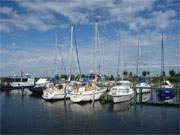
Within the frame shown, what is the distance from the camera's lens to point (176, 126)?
1005 inches

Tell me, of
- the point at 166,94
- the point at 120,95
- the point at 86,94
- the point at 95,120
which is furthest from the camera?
the point at 166,94

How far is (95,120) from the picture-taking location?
2770 cm

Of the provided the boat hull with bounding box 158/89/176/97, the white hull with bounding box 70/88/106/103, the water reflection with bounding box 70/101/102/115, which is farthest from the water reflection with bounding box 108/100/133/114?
the boat hull with bounding box 158/89/176/97

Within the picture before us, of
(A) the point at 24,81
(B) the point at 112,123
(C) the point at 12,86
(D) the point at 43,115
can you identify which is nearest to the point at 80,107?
(D) the point at 43,115

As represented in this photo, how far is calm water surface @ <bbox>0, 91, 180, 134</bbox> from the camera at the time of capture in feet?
77.7

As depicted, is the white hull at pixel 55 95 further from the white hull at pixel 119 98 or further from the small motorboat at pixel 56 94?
the white hull at pixel 119 98

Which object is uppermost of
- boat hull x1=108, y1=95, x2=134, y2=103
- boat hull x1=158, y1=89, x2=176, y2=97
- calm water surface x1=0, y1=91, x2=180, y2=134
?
boat hull x1=158, y1=89, x2=176, y2=97

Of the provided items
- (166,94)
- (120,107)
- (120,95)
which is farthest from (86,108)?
(166,94)

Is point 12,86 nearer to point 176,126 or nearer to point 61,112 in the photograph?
point 61,112

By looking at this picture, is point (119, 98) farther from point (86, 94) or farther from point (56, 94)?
point (56, 94)

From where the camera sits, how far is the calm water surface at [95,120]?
77.7 feet

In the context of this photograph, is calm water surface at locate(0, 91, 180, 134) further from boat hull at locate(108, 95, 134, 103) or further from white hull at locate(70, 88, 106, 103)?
white hull at locate(70, 88, 106, 103)

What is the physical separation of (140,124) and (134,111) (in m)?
7.73

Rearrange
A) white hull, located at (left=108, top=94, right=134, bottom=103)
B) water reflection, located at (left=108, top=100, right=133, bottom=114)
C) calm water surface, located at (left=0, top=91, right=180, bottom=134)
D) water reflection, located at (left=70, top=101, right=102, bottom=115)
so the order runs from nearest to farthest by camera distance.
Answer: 1. calm water surface, located at (left=0, top=91, right=180, bottom=134)
2. water reflection, located at (left=70, top=101, right=102, bottom=115)
3. water reflection, located at (left=108, top=100, right=133, bottom=114)
4. white hull, located at (left=108, top=94, right=134, bottom=103)
